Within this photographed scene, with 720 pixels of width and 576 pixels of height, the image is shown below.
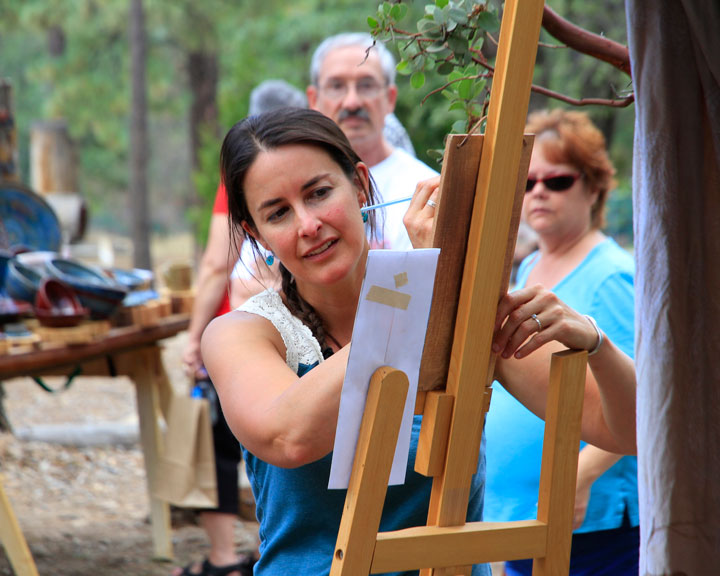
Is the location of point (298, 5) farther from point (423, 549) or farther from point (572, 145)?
point (423, 549)

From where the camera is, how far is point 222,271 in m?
3.51

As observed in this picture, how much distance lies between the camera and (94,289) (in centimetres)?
338

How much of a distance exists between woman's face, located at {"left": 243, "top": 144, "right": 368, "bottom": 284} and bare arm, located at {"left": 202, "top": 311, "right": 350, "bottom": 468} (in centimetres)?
14

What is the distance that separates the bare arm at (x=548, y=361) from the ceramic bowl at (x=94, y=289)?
224 centimetres

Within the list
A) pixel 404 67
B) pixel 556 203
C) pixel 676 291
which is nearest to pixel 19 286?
pixel 556 203

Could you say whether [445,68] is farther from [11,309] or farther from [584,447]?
[11,309]

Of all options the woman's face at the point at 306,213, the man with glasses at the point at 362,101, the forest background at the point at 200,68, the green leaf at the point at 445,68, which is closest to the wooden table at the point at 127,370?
the man with glasses at the point at 362,101

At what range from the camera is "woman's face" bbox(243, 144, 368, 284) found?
1.41 meters

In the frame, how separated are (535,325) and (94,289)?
2.50 metres

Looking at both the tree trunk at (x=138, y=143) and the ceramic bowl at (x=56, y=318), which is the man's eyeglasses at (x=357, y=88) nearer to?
the ceramic bowl at (x=56, y=318)

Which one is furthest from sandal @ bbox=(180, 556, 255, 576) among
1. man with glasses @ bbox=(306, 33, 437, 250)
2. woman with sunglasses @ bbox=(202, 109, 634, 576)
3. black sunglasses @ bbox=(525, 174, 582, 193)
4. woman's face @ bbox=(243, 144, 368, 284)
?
woman's face @ bbox=(243, 144, 368, 284)

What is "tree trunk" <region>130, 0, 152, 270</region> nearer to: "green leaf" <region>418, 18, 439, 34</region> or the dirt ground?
the dirt ground

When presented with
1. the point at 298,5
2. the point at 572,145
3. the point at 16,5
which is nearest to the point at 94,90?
the point at 16,5

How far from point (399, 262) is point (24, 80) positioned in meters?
20.7
